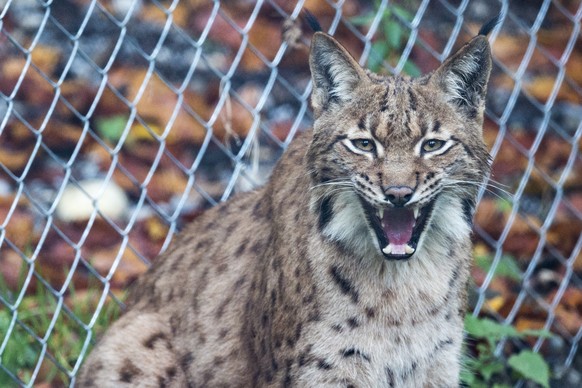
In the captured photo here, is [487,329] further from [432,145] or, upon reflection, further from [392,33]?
[432,145]

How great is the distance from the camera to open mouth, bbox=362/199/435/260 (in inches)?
148

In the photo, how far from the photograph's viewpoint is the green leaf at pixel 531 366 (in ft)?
16.7

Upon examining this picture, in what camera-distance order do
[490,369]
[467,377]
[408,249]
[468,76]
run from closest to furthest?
[408,249] < [468,76] < [467,377] < [490,369]

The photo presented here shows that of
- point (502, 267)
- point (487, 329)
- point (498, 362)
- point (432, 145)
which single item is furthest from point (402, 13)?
point (432, 145)

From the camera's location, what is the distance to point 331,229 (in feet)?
13.2

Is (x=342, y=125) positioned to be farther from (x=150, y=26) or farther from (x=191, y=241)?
(x=150, y=26)

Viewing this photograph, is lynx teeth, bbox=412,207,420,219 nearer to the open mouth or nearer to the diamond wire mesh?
the open mouth

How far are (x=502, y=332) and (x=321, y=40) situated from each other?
1877 mm

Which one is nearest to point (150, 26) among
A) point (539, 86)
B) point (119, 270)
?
point (119, 270)

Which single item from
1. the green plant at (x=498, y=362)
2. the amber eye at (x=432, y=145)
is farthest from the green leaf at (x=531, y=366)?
the amber eye at (x=432, y=145)

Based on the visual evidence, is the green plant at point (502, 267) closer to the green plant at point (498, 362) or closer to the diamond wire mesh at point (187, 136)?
the diamond wire mesh at point (187, 136)

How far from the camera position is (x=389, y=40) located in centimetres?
563

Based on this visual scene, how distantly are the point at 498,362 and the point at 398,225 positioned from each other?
1750mm

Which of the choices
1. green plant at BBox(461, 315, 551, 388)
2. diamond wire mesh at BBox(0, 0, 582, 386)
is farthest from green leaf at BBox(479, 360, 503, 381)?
diamond wire mesh at BBox(0, 0, 582, 386)
